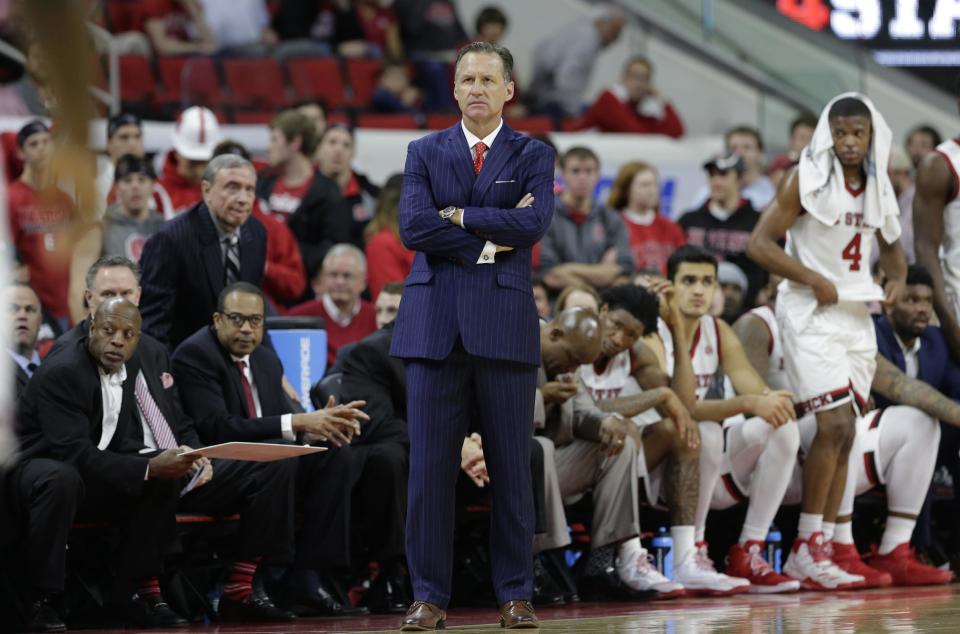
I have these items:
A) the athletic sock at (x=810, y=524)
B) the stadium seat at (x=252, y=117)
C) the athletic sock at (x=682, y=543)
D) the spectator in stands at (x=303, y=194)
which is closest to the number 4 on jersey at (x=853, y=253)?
the athletic sock at (x=810, y=524)

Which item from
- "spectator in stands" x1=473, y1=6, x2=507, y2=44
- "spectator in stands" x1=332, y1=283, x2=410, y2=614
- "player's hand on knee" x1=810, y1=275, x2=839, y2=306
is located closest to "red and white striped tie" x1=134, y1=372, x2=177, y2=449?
"spectator in stands" x1=332, y1=283, x2=410, y2=614

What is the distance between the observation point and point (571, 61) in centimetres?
1445

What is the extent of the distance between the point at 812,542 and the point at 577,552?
3.90 ft

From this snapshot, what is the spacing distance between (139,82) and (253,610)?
26.1ft

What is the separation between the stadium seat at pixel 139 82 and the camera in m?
12.2

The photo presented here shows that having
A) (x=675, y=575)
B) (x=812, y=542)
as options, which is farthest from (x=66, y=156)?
(x=812, y=542)

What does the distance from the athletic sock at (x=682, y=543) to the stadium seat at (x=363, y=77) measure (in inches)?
321

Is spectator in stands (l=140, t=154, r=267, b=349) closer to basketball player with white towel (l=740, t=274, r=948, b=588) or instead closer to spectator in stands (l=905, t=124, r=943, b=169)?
basketball player with white towel (l=740, t=274, r=948, b=588)

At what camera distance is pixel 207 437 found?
625 centimetres

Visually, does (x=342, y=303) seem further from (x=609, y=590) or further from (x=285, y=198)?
(x=609, y=590)

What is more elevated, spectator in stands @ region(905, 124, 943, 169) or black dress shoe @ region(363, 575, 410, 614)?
spectator in stands @ region(905, 124, 943, 169)

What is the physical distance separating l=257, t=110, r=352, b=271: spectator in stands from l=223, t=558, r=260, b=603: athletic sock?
10.1ft

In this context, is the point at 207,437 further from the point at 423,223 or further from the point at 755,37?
the point at 755,37

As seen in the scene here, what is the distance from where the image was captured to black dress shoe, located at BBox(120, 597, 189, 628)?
5500 millimetres
